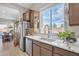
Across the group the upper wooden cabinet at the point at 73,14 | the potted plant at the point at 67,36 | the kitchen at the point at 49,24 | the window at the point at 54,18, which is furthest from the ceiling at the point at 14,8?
the potted plant at the point at 67,36

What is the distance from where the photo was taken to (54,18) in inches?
75.6

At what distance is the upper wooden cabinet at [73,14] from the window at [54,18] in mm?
137

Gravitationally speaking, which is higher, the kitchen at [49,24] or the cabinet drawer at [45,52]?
the kitchen at [49,24]

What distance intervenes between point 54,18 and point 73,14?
0.32 meters

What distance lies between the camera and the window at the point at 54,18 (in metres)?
1.86

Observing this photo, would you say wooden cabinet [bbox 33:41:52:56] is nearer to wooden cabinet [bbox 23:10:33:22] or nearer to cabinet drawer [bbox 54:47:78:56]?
cabinet drawer [bbox 54:47:78:56]

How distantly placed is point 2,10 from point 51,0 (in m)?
0.85

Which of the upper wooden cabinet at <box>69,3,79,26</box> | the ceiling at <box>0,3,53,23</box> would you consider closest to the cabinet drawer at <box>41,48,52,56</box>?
the upper wooden cabinet at <box>69,3,79,26</box>

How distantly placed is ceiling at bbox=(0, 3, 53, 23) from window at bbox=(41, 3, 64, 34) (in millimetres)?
121

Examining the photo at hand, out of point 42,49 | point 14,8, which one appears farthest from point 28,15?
point 42,49

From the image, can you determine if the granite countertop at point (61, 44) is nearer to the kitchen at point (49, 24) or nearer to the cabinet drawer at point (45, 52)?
the kitchen at point (49, 24)

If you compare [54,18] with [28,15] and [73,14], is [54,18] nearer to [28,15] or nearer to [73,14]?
[73,14]

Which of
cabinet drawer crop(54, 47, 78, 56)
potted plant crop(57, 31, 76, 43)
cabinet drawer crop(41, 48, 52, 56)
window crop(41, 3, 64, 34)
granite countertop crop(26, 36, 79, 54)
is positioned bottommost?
cabinet drawer crop(41, 48, 52, 56)

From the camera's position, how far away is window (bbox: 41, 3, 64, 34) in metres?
1.86
